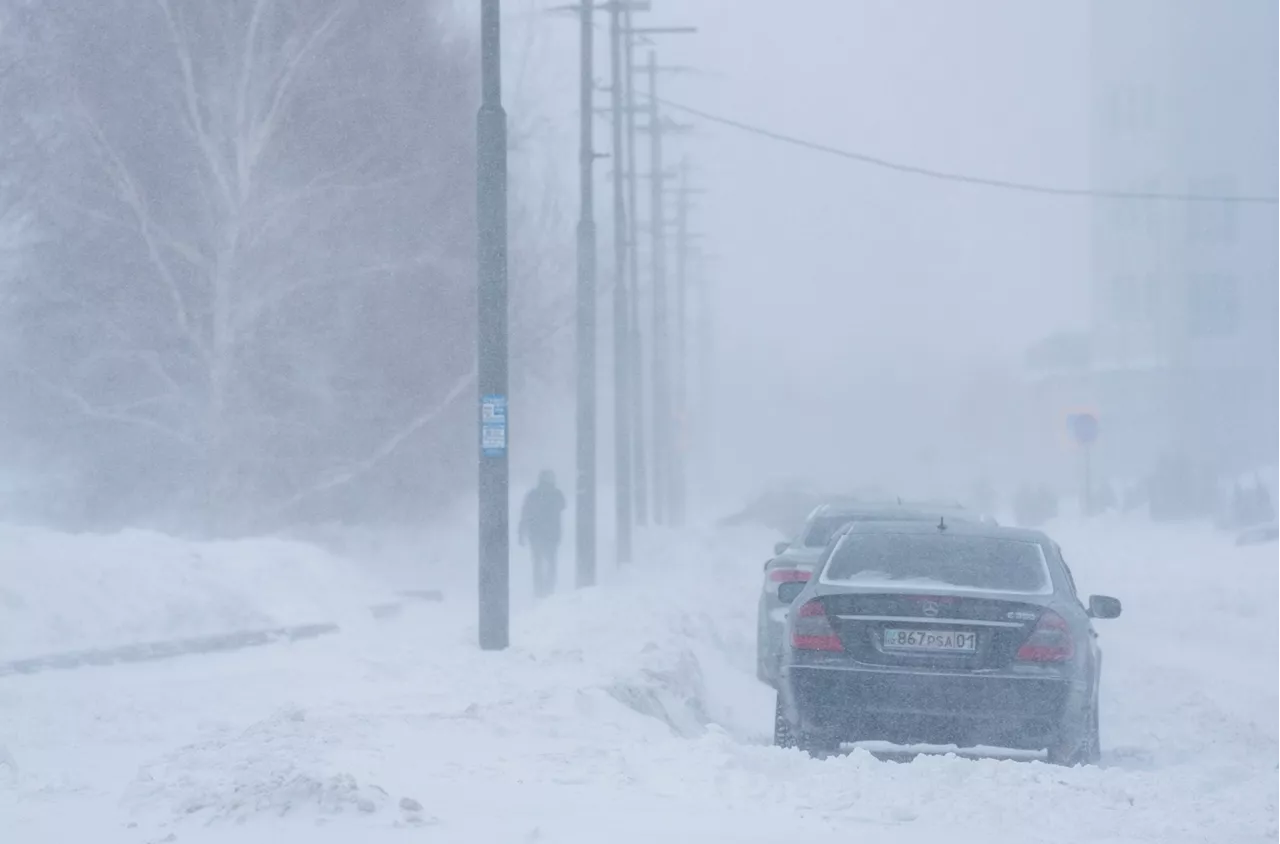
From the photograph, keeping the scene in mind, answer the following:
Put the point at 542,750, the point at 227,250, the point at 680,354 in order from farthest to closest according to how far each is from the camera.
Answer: the point at 680,354
the point at 227,250
the point at 542,750

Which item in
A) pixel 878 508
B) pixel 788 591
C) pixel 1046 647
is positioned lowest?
pixel 1046 647

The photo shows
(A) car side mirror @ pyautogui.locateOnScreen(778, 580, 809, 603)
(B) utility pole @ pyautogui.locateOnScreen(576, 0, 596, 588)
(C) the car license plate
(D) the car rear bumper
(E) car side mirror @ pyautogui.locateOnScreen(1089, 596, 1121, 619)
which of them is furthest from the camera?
(B) utility pole @ pyautogui.locateOnScreen(576, 0, 596, 588)

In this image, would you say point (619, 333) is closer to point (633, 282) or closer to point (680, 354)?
point (633, 282)

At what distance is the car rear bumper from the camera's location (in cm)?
892

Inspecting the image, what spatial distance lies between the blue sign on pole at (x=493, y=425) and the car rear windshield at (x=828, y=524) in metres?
2.69

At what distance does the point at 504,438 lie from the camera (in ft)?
45.9

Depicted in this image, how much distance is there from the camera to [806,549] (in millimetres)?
13852

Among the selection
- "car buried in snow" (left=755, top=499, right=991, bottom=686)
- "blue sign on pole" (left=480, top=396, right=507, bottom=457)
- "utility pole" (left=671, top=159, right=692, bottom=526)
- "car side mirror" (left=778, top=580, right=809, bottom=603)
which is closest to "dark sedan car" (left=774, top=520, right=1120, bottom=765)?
"car side mirror" (left=778, top=580, right=809, bottom=603)

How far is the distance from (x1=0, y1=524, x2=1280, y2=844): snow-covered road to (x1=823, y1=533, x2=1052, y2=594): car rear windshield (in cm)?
123

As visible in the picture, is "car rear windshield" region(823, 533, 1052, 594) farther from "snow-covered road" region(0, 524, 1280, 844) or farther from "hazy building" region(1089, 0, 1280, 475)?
"hazy building" region(1089, 0, 1280, 475)

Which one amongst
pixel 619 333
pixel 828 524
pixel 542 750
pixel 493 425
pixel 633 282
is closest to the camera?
pixel 542 750

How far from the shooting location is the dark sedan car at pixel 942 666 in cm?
895

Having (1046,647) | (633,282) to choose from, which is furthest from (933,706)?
(633,282)

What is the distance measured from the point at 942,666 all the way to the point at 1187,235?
5196cm
